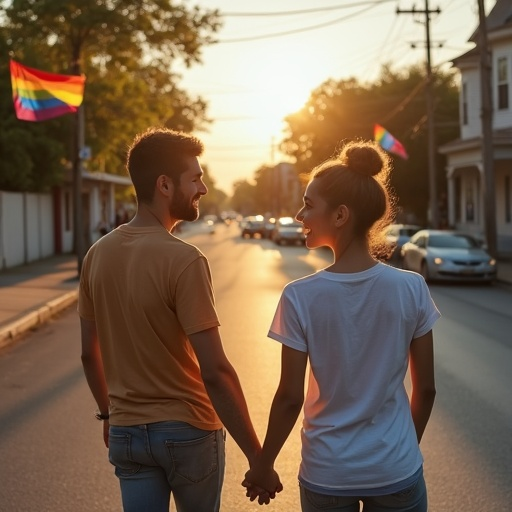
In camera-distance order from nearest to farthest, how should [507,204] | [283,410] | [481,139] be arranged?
1. [283,410]
2. [481,139]
3. [507,204]

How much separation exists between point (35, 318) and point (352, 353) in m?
12.4

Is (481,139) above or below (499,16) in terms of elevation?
below

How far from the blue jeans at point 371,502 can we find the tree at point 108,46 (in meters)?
21.5

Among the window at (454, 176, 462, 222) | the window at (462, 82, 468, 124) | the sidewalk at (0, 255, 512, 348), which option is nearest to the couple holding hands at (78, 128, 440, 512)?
the sidewalk at (0, 255, 512, 348)

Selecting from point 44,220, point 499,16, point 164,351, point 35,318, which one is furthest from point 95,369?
point 499,16

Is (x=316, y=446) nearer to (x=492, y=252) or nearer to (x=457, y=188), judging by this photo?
(x=492, y=252)

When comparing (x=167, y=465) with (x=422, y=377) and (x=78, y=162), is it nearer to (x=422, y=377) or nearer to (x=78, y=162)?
(x=422, y=377)

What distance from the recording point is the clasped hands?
2.98 meters

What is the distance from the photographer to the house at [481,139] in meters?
32.2

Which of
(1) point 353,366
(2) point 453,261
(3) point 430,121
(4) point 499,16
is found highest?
(4) point 499,16

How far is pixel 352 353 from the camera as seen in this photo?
2.83 metres

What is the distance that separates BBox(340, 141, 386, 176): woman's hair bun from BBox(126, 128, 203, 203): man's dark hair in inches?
21.6

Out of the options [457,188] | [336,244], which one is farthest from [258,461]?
[457,188]

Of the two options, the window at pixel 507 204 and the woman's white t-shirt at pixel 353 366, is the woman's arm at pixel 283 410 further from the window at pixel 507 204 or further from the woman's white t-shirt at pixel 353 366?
the window at pixel 507 204
